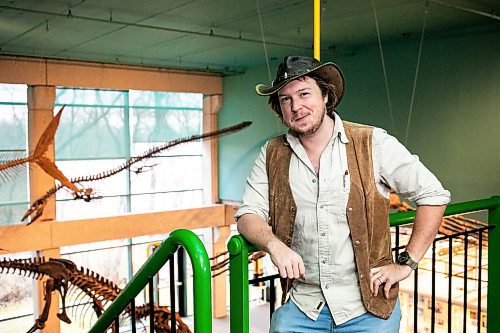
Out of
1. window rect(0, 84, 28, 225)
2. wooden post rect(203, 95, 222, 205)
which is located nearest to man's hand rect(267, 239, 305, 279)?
window rect(0, 84, 28, 225)

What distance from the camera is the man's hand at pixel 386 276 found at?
187 cm

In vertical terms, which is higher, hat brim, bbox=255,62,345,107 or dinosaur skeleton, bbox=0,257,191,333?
hat brim, bbox=255,62,345,107

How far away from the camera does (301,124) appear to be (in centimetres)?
189

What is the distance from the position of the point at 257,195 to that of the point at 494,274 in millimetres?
1512

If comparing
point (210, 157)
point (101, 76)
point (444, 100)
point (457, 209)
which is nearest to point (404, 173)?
point (457, 209)

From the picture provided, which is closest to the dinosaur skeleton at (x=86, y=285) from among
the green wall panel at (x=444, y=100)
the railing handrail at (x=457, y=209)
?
the railing handrail at (x=457, y=209)

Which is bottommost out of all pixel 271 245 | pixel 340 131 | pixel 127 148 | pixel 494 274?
pixel 494 274

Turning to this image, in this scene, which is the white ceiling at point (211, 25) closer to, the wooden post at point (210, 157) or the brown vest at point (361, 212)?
the wooden post at point (210, 157)

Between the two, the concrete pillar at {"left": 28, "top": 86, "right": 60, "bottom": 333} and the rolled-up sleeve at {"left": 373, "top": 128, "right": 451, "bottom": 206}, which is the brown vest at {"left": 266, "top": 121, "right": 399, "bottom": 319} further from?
the concrete pillar at {"left": 28, "top": 86, "right": 60, "bottom": 333}

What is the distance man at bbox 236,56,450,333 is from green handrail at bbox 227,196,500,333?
0.21 feet

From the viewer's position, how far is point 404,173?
1.87 meters

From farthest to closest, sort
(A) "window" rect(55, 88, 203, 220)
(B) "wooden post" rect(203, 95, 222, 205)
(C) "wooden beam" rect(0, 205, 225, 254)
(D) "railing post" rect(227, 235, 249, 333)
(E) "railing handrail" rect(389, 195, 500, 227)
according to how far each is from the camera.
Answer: (B) "wooden post" rect(203, 95, 222, 205), (A) "window" rect(55, 88, 203, 220), (C) "wooden beam" rect(0, 205, 225, 254), (E) "railing handrail" rect(389, 195, 500, 227), (D) "railing post" rect(227, 235, 249, 333)

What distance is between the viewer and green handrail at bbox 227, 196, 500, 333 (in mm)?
1814

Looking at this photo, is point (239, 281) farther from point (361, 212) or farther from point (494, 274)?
point (494, 274)
